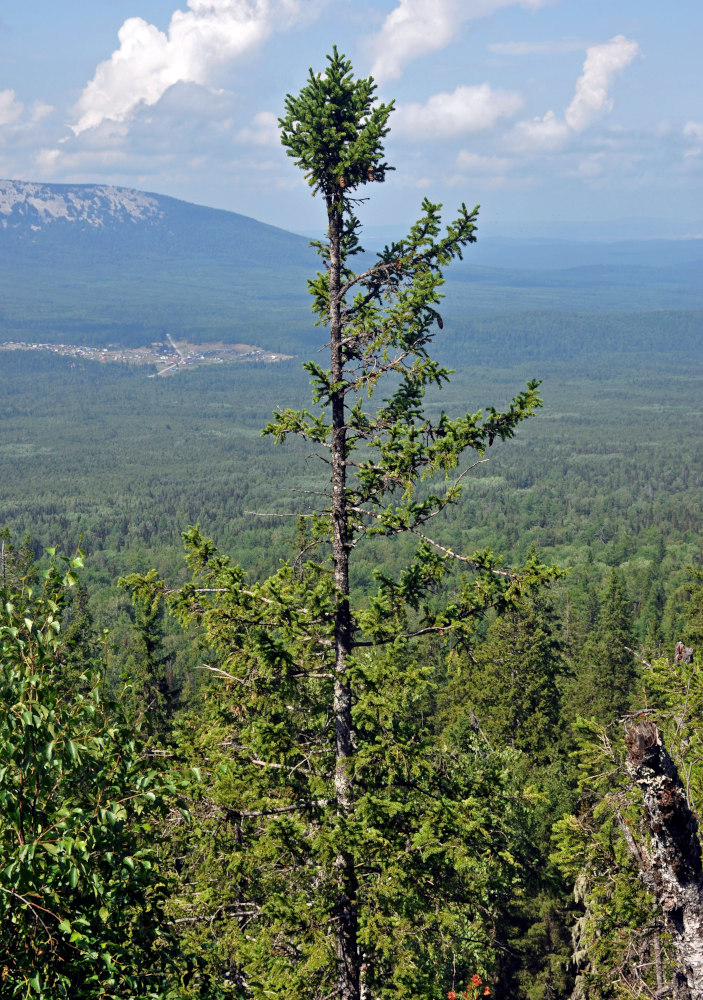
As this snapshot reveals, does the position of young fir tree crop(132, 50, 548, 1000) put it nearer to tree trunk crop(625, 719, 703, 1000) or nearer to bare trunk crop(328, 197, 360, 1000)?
bare trunk crop(328, 197, 360, 1000)

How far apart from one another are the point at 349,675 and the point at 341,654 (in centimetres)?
75

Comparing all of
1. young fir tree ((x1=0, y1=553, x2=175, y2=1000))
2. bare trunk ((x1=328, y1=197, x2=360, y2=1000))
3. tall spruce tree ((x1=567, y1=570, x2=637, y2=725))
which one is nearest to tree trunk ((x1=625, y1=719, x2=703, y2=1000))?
young fir tree ((x1=0, y1=553, x2=175, y2=1000))

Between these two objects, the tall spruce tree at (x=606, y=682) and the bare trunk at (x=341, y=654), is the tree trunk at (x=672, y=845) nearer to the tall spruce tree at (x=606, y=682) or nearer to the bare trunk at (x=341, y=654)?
the bare trunk at (x=341, y=654)

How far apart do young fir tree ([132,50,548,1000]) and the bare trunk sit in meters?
0.03

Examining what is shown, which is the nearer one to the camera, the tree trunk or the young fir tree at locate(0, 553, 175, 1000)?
the young fir tree at locate(0, 553, 175, 1000)

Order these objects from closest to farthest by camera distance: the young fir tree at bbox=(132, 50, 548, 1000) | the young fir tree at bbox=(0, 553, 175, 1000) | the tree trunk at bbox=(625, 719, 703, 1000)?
the young fir tree at bbox=(0, 553, 175, 1000)
the tree trunk at bbox=(625, 719, 703, 1000)
the young fir tree at bbox=(132, 50, 548, 1000)

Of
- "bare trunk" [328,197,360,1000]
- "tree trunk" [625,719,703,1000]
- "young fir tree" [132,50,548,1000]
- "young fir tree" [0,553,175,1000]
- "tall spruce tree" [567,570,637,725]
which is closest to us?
"young fir tree" [0,553,175,1000]

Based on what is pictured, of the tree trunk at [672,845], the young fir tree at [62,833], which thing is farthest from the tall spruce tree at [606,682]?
the young fir tree at [62,833]

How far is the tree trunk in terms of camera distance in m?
6.62

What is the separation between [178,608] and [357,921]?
4.47 meters

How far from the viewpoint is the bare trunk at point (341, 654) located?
1027 centimetres

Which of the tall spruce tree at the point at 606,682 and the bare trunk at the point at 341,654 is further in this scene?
the tall spruce tree at the point at 606,682

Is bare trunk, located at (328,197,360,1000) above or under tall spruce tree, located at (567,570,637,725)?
above

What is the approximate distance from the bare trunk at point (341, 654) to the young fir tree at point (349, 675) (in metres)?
0.03
